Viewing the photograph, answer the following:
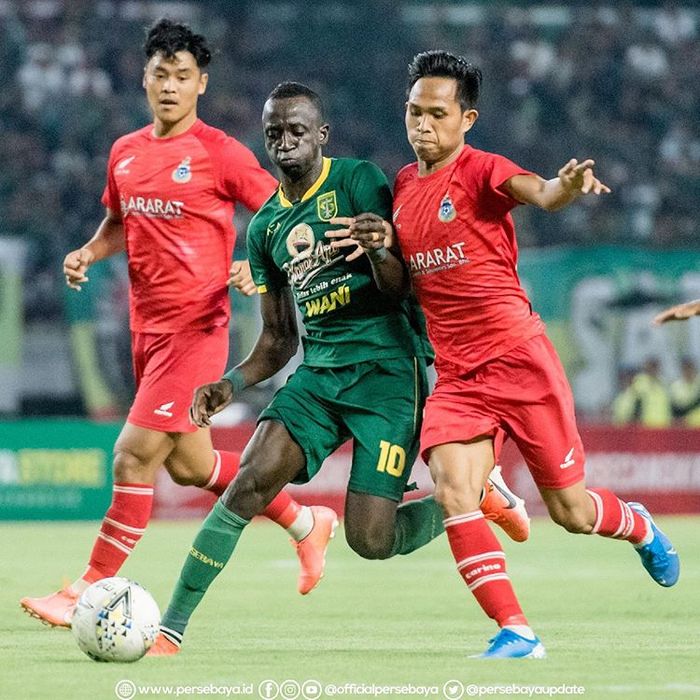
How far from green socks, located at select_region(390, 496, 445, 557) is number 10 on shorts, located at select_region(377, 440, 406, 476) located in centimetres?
28

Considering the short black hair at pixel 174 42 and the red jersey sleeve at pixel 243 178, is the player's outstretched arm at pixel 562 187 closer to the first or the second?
the red jersey sleeve at pixel 243 178

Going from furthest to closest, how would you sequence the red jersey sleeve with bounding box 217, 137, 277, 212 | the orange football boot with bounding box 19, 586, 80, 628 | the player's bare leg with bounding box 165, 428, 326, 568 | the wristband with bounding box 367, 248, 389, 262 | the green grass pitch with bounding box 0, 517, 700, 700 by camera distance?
1. the player's bare leg with bounding box 165, 428, 326, 568
2. the red jersey sleeve with bounding box 217, 137, 277, 212
3. the orange football boot with bounding box 19, 586, 80, 628
4. the wristband with bounding box 367, 248, 389, 262
5. the green grass pitch with bounding box 0, 517, 700, 700

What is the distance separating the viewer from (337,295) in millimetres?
6789

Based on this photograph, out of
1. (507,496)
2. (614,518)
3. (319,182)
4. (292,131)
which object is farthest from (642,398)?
(292,131)

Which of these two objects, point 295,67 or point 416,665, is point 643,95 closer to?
point 295,67

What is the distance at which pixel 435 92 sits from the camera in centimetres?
650

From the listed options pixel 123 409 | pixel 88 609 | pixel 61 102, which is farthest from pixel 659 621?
pixel 61 102

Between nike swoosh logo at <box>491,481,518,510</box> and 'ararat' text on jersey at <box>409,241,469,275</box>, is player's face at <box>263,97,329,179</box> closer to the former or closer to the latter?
'ararat' text on jersey at <box>409,241,469,275</box>

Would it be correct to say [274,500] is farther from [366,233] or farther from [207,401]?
[366,233]

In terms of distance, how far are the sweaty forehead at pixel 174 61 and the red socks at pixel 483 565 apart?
2.89 metres

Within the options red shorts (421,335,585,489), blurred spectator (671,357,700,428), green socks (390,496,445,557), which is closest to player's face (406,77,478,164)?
red shorts (421,335,585,489)

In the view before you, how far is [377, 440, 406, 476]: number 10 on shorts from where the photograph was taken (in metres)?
6.78

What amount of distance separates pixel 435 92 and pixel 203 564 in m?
2.09

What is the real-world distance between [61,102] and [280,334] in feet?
47.1
